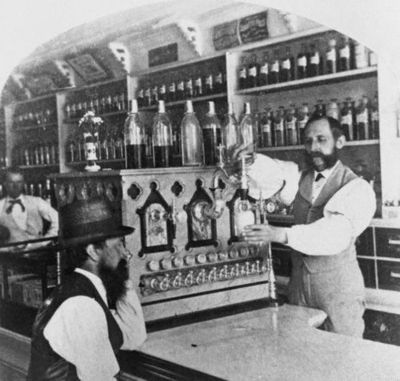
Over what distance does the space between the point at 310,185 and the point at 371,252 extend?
2.19ft

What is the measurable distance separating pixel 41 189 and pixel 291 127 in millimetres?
2571

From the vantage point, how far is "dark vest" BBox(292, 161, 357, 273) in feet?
8.66

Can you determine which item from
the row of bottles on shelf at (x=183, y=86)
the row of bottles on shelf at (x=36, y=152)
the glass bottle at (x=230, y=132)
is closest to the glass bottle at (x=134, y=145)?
the glass bottle at (x=230, y=132)

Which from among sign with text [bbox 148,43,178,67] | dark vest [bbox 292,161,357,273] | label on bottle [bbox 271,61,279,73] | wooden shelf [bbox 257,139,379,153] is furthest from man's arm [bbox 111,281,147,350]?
sign with text [bbox 148,43,178,67]

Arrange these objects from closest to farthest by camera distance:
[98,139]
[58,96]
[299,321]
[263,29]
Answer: [299,321]
[263,29]
[98,139]
[58,96]

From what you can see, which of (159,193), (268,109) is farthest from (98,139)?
(159,193)

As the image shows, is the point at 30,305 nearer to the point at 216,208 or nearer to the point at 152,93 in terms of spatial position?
the point at 216,208

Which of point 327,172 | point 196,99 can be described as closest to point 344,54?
point 327,172

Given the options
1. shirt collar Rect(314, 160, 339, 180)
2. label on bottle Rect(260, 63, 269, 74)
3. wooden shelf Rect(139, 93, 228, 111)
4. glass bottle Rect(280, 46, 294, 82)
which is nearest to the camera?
shirt collar Rect(314, 160, 339, 180)

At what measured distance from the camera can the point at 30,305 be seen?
7.79ft

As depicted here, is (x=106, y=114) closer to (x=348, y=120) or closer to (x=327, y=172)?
(x=348, y=120)

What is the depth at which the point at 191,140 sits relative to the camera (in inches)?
89.7

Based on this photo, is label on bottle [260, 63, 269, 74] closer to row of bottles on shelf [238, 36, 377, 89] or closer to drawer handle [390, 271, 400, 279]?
row of bottles on shelf [238, 36, 377, 89]

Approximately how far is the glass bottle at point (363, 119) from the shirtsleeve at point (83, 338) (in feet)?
7.04
